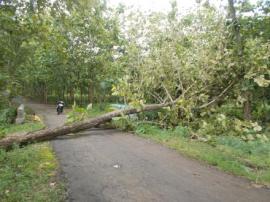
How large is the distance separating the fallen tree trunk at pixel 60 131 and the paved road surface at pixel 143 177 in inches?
39.0

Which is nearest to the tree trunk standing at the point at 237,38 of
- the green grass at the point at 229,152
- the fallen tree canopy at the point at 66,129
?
the fallen tree canopy at the point at 66,129

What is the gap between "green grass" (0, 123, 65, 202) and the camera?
6293mm

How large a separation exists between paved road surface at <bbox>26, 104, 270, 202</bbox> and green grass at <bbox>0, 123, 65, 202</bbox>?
30 centimetres

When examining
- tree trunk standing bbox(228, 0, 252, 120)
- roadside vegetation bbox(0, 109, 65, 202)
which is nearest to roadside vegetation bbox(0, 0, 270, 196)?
tree trunk standing bbox(228, 0, 252, 120)

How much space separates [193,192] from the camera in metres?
6.70

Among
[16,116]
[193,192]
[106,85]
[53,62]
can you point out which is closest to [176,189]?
[193,192]

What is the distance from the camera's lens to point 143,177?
7.73 meters

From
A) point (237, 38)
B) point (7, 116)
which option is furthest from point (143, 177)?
point (7, 116)

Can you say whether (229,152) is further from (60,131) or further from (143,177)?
(60,131)

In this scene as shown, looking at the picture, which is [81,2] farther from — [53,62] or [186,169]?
[53,62]

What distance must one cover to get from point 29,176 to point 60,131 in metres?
5.18

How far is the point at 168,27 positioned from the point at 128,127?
465cm

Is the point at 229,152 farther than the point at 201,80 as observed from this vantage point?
No

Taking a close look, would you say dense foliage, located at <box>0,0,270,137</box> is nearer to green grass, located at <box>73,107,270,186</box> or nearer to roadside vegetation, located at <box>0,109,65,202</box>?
green grass, located at <box>73,107,270,186</box>
